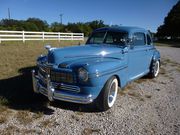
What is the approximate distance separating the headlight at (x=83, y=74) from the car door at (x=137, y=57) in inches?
68.8

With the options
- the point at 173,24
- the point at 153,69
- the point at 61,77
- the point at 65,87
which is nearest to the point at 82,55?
the point at 61,77

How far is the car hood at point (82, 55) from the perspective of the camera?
4.59 meters

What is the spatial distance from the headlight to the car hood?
0.28 metres

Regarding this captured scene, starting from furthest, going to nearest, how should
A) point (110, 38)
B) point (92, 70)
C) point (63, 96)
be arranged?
point (110, 38) < point (63, 96) < point (92, 70)

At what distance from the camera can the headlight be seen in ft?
13.7

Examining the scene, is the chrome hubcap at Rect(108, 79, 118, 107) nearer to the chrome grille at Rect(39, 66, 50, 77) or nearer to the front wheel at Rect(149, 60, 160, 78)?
the chrome grille at Rect(39, 66, 50, 77)

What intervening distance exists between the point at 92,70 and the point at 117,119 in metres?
1.03

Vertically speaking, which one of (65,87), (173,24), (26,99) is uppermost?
(173,24)

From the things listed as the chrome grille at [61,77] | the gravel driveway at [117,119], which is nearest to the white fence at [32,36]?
the chrome grille at [61,77]

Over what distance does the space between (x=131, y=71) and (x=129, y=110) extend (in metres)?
1.24

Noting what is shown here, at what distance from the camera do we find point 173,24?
2228 inches

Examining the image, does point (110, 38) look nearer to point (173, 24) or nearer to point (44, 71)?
point (44, 71)

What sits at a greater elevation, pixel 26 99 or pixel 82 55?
pixel 82 55

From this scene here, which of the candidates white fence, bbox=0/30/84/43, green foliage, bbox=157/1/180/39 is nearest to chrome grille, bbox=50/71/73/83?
white fence, bbox=0/30/84/43
